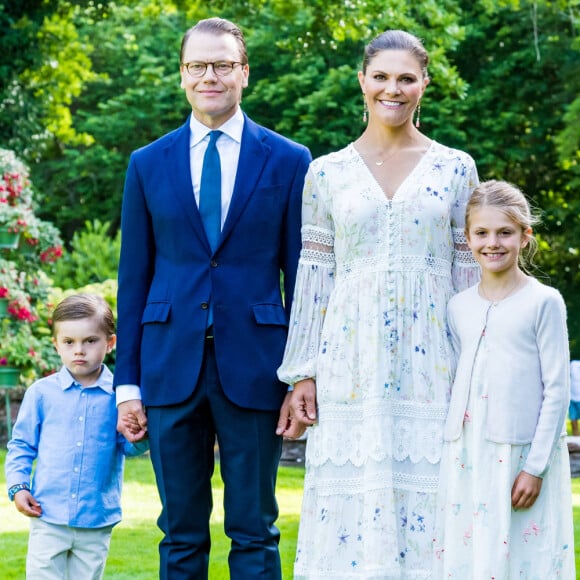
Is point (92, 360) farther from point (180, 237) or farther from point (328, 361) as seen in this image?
point (328, 361)

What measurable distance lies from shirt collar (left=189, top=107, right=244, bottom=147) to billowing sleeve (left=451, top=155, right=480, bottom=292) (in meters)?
0.77

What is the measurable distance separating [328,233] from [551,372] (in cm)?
83

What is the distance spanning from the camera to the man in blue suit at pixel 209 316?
3607 millimetres

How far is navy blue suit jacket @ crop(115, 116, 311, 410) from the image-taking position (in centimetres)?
361

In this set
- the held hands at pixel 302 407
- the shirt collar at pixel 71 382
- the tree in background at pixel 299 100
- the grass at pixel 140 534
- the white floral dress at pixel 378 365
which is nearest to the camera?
the white floral dress at pixel 378 365

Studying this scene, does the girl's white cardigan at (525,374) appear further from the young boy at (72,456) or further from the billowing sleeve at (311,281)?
the young boy at (72,456)

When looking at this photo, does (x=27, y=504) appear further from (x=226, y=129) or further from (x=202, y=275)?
(x=226, y=129)

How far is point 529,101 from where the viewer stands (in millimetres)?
22250

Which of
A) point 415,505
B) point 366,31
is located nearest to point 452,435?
point 415,505

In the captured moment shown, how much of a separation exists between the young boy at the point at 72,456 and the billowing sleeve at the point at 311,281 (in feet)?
2.20

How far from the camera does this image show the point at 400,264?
3.48m

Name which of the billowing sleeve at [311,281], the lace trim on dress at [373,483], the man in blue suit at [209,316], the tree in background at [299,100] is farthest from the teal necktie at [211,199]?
the tree in background at [299,100]

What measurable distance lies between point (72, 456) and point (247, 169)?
1.19 meters

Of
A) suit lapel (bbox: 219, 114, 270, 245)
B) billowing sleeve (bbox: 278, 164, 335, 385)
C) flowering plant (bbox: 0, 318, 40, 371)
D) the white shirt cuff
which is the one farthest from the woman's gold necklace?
flowering plant (bbox: 0, 318, 40, 371)
